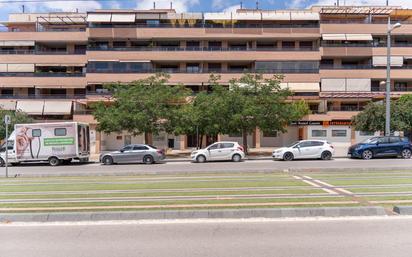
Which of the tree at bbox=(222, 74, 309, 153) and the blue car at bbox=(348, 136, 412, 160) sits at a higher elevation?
the tree at bbox=(222, 74, 309, 153)

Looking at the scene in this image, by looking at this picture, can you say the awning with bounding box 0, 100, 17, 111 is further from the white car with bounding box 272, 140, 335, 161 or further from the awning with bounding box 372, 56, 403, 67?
the awning with bounding box 372, 56, 403, 67

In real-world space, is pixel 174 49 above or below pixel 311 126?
above

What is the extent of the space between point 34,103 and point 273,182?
138ft

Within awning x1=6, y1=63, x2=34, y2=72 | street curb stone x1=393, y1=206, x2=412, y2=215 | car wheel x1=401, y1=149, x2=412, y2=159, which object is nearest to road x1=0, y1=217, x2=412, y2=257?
street curb stone x1=393, y1=206, x2=412, y2=215

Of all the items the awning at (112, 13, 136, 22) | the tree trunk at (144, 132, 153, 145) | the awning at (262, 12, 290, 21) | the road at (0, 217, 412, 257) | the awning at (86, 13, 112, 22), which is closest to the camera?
the road at (0, 217, 412, 257)

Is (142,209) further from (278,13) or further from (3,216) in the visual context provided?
(278,13)

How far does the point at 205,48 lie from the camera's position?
4834 centimetres

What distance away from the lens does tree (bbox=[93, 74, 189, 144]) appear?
106 feet

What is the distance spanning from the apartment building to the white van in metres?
18.7

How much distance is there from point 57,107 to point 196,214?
4349cm

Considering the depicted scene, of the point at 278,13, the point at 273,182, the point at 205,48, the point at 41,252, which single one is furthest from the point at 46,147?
the point at 278,13

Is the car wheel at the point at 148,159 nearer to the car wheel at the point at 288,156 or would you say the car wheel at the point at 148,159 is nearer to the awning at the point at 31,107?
the car wheel at the point at 288,156

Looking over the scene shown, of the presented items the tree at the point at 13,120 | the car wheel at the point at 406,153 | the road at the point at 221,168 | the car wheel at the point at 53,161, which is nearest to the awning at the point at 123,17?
the tree at the point at 13,120

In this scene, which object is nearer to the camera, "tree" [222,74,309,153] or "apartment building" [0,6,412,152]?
"tree" [222,74,309,153]
